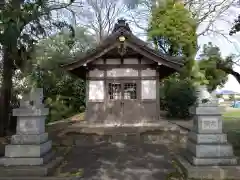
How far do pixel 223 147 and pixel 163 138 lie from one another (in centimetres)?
451

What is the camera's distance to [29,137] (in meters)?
7.56

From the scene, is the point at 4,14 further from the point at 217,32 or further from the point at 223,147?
the point at 217,32

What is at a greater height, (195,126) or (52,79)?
(52,79)

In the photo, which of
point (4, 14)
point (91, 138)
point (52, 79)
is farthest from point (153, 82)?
point (52, 79)

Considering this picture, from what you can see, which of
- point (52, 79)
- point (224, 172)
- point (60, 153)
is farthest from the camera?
point (52, 79)

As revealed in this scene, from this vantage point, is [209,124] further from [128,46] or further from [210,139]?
[128,46]

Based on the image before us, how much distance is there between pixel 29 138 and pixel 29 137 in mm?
27

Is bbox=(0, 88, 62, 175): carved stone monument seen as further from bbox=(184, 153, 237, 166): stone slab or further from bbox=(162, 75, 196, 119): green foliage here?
bbox=(162, 75, 196, 119): green foliage

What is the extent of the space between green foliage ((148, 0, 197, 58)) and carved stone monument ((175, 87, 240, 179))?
16.2m

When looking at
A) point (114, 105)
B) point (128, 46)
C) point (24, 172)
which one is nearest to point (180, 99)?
point (114, 105)

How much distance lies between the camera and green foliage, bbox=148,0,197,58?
22969 mm

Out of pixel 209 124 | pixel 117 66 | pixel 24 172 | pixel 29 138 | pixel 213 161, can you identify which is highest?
pixel 117 66

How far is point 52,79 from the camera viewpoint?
23.6 m

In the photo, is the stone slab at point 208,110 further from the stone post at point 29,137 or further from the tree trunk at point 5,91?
the tree trunk at point 5,91
